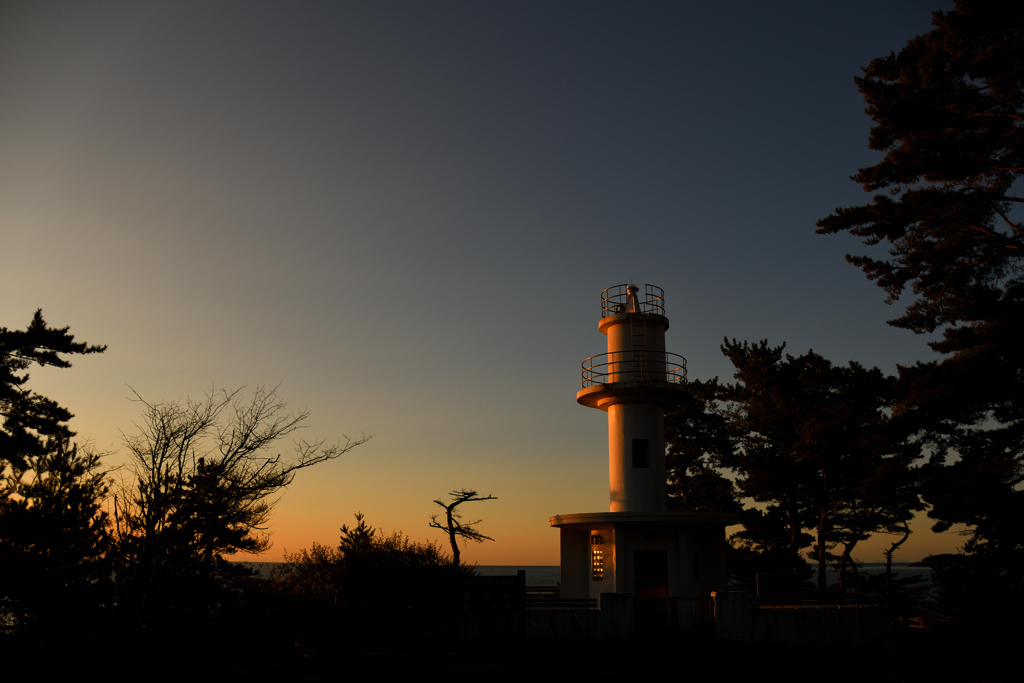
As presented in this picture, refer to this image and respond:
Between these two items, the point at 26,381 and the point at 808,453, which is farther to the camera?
the point at 808,453

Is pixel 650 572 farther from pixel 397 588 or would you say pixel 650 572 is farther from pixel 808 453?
pixel 808 453

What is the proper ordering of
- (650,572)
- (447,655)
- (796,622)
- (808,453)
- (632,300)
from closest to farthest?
(447,655) < (796,622) < (650,572) < (632,300) < (808,453)

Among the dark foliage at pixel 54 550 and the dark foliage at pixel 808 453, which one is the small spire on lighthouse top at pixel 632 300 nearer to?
the dark foliage at pixel 808 453

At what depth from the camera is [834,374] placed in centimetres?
3180

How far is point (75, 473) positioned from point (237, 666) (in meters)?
5.37

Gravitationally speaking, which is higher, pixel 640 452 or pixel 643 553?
pixel 640 452

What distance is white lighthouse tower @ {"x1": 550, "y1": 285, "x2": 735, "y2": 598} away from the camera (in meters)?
21.2

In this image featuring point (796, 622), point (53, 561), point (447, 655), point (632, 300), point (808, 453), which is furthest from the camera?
point (808, 453)

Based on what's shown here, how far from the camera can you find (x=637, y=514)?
20.8 metres

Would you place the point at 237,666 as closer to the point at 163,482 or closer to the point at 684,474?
the point at 163,482

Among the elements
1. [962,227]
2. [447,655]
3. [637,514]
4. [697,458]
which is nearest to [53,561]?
[447,655]

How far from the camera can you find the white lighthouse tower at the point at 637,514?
21.2 metres

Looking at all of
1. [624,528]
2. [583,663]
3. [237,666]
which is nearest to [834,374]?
[624,528]

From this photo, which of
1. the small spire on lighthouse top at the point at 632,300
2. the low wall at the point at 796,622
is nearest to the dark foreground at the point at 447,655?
the low wall at the point at 796,622
